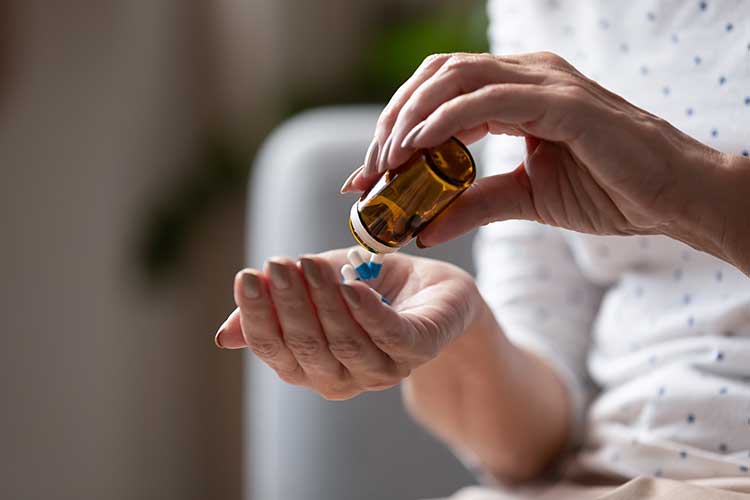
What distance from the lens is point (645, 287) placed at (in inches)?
29.8

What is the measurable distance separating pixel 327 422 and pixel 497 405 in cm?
32

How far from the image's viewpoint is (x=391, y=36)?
5.51 ft

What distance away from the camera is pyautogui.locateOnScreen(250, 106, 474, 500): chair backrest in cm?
107

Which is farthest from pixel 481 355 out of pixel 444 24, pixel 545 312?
pixel 444 24

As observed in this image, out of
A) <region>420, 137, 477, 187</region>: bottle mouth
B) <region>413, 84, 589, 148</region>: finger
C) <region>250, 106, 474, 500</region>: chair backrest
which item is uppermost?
<region>413, 84, 589, 148</region>: finger

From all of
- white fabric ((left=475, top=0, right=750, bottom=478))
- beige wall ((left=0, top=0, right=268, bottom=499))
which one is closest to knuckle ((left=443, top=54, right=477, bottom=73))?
white fabric ((left=475, top=0, right=750, bottom=478))

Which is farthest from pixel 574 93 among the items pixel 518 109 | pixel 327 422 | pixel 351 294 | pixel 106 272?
pixel 106 272

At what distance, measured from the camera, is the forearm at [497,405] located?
0.79 meters

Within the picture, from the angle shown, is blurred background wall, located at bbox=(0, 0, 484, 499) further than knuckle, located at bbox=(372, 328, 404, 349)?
Yes

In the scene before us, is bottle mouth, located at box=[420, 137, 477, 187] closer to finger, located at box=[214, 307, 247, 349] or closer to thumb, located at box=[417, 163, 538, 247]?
thumb, located at box=[417, 163, 538, 247]

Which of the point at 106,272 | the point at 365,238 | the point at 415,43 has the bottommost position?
the point at 106,272

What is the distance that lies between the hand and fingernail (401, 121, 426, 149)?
0.07m

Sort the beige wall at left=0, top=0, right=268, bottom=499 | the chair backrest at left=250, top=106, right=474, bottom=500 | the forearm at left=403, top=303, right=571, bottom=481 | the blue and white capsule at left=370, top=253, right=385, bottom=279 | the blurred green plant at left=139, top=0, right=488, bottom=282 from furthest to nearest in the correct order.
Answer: the blurred green plant at left=139, top=0, right=488, bottom=282
the beige wall at left=0, top=0, right=268, bottom=499
the chair backrest at left=250, top=106, right=474, bottom=500
the forearm at left=403, top=303, right=571, bottom=481
the blue and white capsule at left=370, top=253, right=385, bottom=279

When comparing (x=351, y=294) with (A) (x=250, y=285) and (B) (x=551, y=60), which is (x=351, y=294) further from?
(B) (x=551, y=60)
